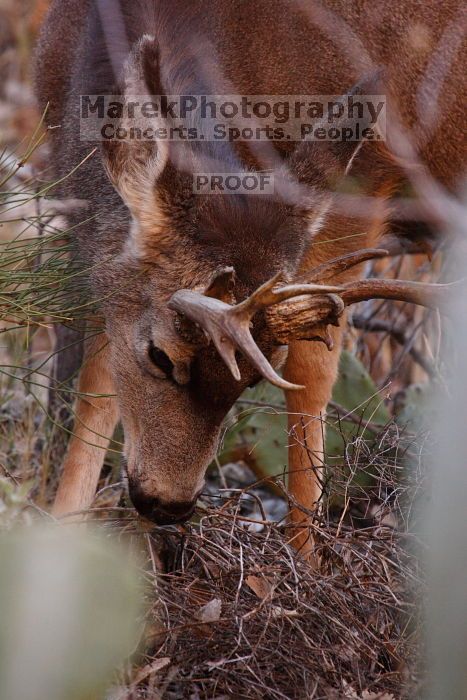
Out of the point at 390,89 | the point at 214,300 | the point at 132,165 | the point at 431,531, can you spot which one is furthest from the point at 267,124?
the point at 431,531

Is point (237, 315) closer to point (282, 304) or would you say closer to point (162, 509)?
point (282, 304)

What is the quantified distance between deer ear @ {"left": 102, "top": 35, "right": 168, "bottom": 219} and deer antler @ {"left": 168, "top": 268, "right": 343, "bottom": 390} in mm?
561

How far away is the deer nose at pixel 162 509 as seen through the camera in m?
3.57

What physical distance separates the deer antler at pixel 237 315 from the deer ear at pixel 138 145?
561mm

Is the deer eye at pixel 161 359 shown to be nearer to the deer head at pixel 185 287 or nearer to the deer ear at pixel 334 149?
the deer head at pixel 185 287

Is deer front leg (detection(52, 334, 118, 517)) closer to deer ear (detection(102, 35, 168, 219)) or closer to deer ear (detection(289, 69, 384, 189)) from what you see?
deer ear (detection(102, 35, 168, 219))

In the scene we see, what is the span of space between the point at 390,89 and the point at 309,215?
1.06 m

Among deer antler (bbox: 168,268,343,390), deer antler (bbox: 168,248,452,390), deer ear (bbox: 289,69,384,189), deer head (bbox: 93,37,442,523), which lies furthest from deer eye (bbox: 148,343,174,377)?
deer ear (bbox: 289,69,384,189)

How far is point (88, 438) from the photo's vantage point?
5.04 m

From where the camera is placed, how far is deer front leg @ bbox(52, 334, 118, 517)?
491 cm

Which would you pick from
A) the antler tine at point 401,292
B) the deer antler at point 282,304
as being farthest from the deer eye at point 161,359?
the antler tine at point 401,292

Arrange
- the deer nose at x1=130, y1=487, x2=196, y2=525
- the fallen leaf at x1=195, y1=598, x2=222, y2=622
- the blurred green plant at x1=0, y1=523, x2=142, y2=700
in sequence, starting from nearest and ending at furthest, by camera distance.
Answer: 1. the blurred green plant at x1=0, y1=523, x2=142, y2=700
2. the fallen leaf at x1=195, y1=598, x2=222, y2=622
3. the deer nose at x1=130, y1=487, x2=196, y2=525

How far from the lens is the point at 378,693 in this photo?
2955 mm

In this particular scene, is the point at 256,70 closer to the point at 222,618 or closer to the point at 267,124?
the point at 267,124
